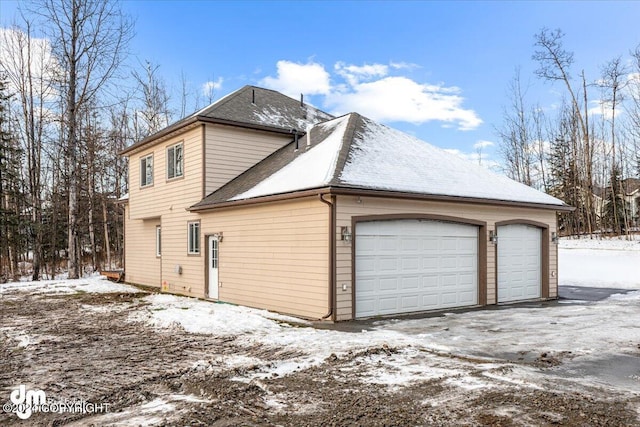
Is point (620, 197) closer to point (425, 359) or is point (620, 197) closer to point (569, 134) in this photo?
point (569, 134)

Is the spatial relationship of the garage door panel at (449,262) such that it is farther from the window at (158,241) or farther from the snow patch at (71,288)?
the window at (158,241)

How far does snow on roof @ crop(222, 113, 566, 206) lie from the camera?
33.2 feet

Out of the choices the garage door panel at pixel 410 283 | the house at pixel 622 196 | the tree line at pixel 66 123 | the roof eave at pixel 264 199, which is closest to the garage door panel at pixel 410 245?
the garage door panel at pixel 410 283

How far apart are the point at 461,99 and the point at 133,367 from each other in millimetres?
25278

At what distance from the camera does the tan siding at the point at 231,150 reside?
13664 mm

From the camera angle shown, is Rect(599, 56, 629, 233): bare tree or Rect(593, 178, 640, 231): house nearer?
Rect(599, 56, 629, 233): bare tree

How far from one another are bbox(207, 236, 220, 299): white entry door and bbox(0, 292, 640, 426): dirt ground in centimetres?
561

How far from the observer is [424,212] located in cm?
1077

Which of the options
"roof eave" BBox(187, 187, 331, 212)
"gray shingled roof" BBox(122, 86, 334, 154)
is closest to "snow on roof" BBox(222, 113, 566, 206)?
"roof eave" BBox(187, 187, 331, 212)

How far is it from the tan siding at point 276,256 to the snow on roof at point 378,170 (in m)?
0.53

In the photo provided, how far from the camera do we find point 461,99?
89.9 feet

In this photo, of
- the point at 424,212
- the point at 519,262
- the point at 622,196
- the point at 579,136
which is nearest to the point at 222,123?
the point at 424,212

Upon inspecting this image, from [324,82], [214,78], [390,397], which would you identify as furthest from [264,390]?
[214,78]

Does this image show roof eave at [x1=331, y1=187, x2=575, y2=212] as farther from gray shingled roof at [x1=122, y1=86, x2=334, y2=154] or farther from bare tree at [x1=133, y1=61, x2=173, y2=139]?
bare tree at [x1=133, y1=61, x2=173, y2=139]
